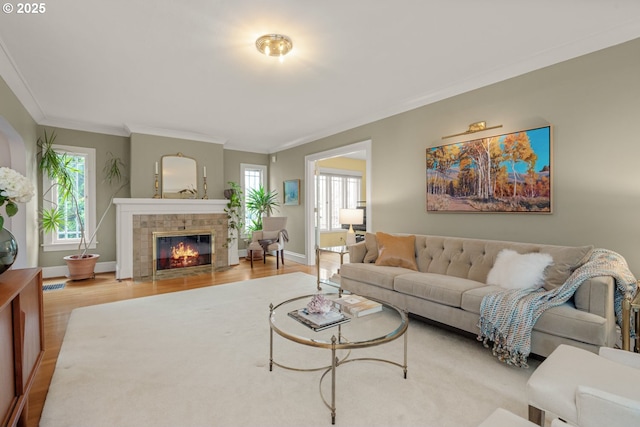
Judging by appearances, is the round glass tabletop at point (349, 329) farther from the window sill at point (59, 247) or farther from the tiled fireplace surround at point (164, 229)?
the window sill at point (59, 247)

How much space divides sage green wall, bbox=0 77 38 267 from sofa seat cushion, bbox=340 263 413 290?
13.3 feet

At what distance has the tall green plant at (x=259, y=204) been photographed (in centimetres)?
710

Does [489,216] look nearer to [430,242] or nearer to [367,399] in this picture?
[430,242]

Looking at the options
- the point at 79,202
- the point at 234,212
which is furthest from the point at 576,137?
the point at 79,202

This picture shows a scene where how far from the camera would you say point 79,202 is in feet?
17.5

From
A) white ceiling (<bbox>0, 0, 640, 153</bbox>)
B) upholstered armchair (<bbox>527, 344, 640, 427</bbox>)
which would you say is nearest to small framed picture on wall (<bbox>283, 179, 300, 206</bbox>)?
white ceiling (<bbox>0, 0, 640, 153</bbox>)

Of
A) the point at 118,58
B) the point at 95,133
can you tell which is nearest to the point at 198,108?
the point at 118,58

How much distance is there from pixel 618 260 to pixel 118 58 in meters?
4.63

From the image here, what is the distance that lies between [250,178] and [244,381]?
571 centimetres

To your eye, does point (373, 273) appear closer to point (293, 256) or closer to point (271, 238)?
point (271, 238)

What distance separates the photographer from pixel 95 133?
17.9 ft

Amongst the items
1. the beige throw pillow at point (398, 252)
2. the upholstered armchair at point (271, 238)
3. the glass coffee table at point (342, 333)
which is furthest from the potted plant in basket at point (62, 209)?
the beige throw pillow at point (398, 252)

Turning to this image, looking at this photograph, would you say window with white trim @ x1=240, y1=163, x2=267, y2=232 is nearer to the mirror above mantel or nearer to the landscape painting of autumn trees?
the mirror above mantel

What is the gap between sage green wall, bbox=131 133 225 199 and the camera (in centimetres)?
543
